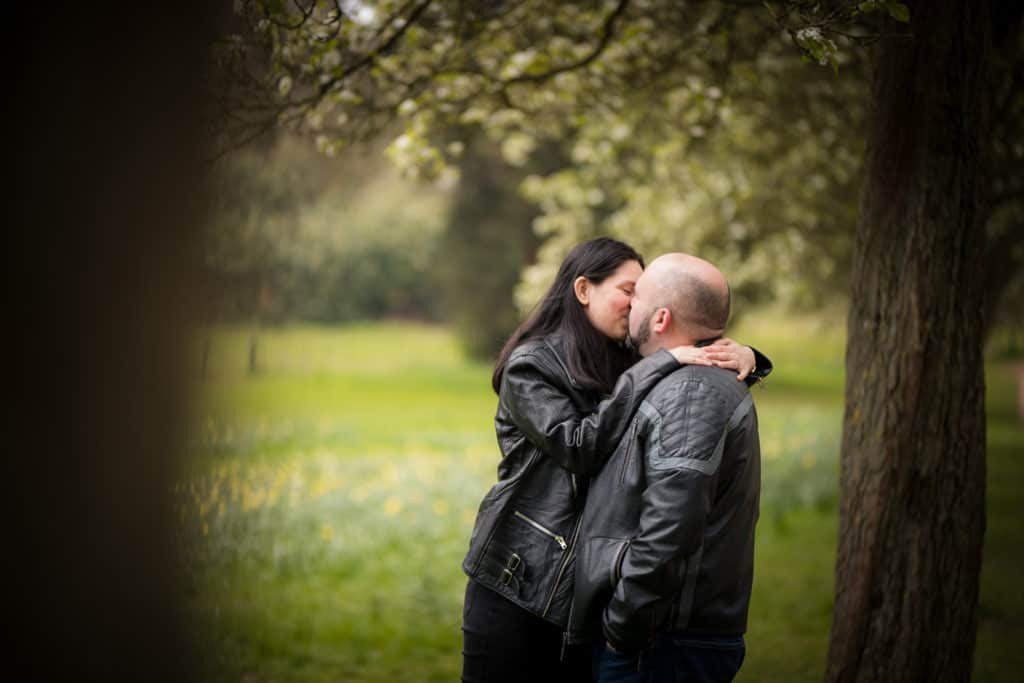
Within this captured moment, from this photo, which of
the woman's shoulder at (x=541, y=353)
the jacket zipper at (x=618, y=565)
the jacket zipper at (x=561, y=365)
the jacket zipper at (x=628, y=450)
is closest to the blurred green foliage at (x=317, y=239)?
the woman's shoulder at (x=541, y=353)

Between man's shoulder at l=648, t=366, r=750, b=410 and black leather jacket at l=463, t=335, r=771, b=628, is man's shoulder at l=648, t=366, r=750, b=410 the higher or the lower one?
the higher one

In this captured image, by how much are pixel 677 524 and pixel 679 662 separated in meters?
0.49

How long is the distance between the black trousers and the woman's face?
100 cm

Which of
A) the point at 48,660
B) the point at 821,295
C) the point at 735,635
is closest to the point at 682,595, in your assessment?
the point at 735,635

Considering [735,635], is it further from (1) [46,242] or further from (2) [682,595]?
(1) [46,242]

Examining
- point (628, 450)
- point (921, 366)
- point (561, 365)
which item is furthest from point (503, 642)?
point (921, 366)

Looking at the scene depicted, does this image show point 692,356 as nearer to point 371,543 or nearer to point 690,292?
point 690,292

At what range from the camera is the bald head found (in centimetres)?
283

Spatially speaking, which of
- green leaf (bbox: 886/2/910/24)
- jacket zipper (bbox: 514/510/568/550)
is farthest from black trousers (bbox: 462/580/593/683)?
green leaf (bbox: 886/2/910/24)

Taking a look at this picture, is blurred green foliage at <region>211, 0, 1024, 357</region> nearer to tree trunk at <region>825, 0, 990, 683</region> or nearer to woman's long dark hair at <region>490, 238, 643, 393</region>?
tree trunk at <region>825, 0, 990, 683</region>

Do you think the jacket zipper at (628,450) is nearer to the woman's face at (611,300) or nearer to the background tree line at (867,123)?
the woman's face at (611,300)

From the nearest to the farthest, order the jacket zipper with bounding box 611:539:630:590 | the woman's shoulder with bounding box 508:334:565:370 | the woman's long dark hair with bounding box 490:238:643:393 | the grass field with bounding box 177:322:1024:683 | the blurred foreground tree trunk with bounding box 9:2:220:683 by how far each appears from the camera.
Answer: the blurred foreground tree trunk with bounding box 9:2:220:683, the jacket zipper with bounding box 611:539:630:590, the woman's shoulder with bounding box 508:334:565:370, the woman's long dark hair with bounding box 490:238:643:393, the grass field with bounding box 177:322:1024:683

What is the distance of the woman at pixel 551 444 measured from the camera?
280cm

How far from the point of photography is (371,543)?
7840 mm
